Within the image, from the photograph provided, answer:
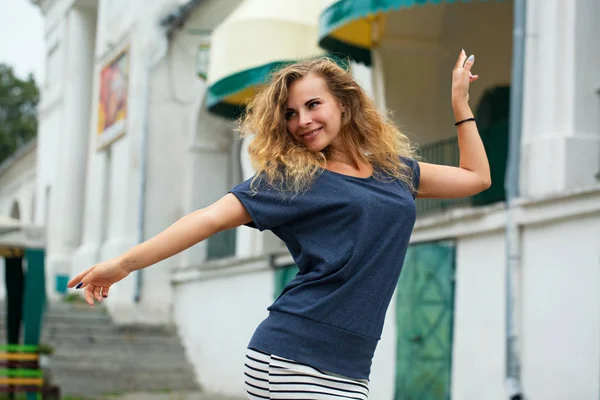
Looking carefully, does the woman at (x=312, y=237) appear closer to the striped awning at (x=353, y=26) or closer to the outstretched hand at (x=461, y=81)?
the outstretched hand at (x=461, y=81)

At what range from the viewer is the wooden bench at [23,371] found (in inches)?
424

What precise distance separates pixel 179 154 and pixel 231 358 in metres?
5.14

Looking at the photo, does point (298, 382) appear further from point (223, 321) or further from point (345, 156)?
point (223, 321)

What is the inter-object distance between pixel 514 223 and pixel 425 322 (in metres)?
1.84

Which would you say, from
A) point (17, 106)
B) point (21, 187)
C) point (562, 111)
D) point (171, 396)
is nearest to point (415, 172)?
point (562, 111)

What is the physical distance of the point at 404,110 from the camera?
11883 millimetres

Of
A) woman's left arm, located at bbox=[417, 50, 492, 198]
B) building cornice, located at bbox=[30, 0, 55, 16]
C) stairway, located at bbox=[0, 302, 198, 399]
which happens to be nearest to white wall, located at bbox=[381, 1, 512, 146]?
stairway, located at bbox=[0, 302, 198, 399]

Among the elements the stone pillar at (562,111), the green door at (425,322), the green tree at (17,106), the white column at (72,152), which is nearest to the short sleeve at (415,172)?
the stone pillar at (562,111)

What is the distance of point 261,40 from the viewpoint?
44.1 feet

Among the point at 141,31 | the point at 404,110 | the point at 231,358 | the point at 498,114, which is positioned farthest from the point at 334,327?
the point at 141,31

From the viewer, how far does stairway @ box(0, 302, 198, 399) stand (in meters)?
14.7

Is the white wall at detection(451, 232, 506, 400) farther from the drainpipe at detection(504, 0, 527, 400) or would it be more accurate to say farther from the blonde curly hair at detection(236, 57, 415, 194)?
the blonde curly hair at detection(236, 57, 415, 194)

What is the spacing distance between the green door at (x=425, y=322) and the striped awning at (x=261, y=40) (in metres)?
4.15

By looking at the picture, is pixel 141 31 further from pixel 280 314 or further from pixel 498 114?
pixel 280 314
